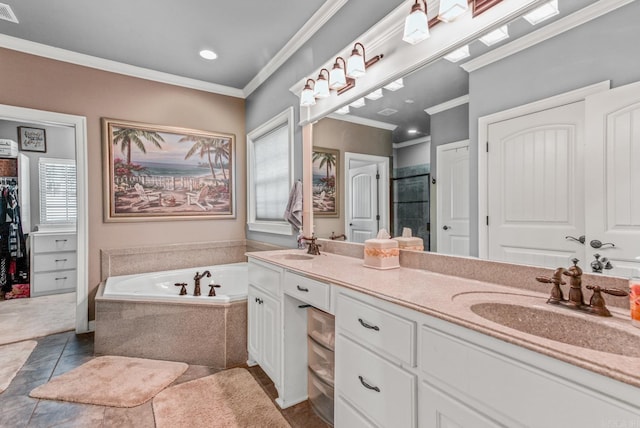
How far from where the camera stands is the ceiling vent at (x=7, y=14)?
2.23 metres

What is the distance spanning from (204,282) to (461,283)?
277cm

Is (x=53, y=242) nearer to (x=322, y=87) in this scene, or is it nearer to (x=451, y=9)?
(x=322, y=87)

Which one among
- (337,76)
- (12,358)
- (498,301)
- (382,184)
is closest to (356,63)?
(337,76)

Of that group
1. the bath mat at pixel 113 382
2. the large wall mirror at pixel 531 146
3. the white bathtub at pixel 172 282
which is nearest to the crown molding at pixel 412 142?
the large wall mirror at pixel 531 146

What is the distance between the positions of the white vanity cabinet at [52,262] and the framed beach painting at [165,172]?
193 cm

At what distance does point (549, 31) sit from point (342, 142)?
1.32 m

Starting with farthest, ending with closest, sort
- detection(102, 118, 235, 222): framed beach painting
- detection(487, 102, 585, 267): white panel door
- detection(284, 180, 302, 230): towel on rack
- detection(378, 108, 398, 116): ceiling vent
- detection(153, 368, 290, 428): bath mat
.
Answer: detection(102, 118, 235, 222): framed beach painting < detection(284, 180, 302, 230): towel on rack < detection(378, 108, 398, 116): ceiling vent < detection(153, 368, 290, 428): bath mat < detection(487, 102, 585, 267): white panel door

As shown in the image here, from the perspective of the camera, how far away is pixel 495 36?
1312 millimetres

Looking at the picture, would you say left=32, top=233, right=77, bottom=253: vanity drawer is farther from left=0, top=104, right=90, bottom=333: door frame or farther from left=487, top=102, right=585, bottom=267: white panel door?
left=487, top=102, right=585, bottom=267: white panel door

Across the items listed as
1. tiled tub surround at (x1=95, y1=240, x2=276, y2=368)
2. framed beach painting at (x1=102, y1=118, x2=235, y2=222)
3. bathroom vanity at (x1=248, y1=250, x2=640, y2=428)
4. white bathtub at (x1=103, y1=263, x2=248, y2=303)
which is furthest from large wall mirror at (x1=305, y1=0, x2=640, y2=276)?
framed beach painting at (x1=102, y1=118, x2=235, y2=222)

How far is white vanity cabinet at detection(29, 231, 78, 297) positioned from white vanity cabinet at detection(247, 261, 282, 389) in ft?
11.3

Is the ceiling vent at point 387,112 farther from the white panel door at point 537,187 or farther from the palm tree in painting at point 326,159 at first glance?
the white panel door at point 537,187

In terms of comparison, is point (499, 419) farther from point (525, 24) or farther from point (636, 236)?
point (525, 24)

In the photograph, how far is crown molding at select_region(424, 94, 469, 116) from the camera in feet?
4.70
